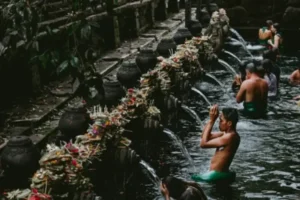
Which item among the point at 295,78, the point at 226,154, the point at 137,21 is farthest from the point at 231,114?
the point at 137,21

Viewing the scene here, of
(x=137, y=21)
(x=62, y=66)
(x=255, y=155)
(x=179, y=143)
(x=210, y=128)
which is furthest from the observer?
(x=137, y=21)

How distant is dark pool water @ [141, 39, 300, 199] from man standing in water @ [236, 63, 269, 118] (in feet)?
1.00

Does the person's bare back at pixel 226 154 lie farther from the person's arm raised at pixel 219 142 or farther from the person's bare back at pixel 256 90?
the person's bare back at pixel 256 90

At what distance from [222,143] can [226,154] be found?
0.72 ft

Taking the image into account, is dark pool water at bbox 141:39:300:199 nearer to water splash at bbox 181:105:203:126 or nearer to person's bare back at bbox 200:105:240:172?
water splash at bbox 181:105:203:126

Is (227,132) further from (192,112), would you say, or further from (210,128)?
(192,112)

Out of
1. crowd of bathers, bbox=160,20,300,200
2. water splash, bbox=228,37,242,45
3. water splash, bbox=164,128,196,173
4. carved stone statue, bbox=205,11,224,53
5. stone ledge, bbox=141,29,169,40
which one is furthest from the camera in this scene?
water splash, bbox=228,37,242,45

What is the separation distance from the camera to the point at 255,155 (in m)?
11.7

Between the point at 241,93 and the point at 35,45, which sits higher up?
the point at 35,45

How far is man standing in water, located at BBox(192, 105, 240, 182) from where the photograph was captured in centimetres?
973

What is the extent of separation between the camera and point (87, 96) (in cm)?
418

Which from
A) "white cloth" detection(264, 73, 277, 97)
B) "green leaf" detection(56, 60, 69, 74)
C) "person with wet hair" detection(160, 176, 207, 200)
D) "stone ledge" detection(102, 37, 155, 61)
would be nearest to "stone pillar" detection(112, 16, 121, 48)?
"stone ledge" detection(102, 37, 155, 61)

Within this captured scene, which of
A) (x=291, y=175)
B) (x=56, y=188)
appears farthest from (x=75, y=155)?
(x=291, y=175)

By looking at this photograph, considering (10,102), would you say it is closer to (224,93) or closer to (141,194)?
(141,194)
